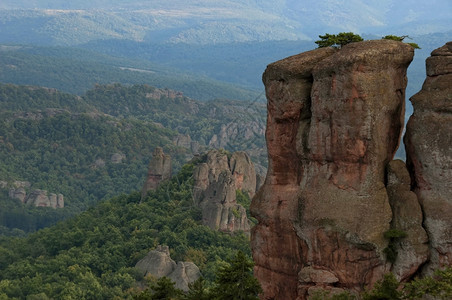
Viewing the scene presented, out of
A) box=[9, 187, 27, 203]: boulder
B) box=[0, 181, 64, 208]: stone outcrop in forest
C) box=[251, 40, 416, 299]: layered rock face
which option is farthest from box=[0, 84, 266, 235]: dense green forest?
box=[251, 40, 416, 299]: layered rock face

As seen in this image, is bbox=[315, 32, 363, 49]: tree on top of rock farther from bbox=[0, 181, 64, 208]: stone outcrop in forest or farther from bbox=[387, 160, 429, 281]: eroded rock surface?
bbox=[0, 181, 64, 208]: stone outcrop in forest

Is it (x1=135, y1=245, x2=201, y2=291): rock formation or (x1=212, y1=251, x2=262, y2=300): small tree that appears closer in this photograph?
(x1=212, y1=251, x2=262, y2=300): small tree

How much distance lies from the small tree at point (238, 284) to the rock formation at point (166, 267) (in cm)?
2774

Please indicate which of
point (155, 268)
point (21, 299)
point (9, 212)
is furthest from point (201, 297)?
point (9, 212)

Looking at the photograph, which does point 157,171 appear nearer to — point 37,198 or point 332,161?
point 37,198

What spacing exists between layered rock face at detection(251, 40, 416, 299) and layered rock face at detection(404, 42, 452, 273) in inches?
40.0

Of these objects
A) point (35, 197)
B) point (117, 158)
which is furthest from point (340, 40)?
point (117, 158)

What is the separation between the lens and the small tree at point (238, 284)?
3259cm

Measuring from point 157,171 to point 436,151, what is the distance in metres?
59.5

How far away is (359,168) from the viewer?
3067 centimetres

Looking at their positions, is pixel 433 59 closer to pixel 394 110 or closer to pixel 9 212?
pixel 394 110

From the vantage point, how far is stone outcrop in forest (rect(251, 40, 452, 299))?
29.9m

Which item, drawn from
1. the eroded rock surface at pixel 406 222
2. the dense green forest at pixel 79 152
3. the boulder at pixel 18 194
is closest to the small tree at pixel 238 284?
the eroded rock surface at pixel 406 222

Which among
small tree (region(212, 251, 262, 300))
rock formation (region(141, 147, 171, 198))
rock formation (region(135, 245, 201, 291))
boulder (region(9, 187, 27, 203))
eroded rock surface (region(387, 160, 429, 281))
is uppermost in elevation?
eroded rock surface (region(387, 160, 429, 281))
